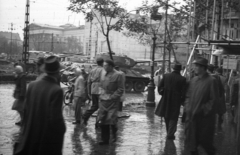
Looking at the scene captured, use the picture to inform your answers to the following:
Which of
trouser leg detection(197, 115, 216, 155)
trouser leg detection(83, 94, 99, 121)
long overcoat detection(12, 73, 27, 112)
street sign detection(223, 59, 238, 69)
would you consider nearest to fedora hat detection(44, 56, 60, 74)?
trouser leg detection(197, 115, 216, 155)

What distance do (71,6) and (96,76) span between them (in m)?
11.4

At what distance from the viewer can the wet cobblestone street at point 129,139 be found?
7.51 meters

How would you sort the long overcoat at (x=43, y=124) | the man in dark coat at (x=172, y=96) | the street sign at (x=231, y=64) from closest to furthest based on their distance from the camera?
the long overcoat at (x=43, y=124), the man in dark coat at (x=172, y=96), the street sign at (x=231, y=64)

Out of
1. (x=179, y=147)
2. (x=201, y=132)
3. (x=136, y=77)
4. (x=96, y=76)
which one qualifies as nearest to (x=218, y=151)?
(x=179, y=147)

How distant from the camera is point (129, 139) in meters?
8.73

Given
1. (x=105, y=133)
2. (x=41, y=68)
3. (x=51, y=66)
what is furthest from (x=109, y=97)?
(x=51, y=66)

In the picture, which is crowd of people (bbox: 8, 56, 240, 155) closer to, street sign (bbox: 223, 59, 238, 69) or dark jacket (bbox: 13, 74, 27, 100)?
dark jacket (bbox: 13, 74, 27, 100)

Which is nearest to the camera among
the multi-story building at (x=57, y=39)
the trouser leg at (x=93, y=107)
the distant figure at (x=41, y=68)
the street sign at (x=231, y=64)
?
the distant figure at (x=41, y=68)

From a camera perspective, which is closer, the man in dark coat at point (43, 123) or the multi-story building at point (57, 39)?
the man in dark coat at point (43, 123)

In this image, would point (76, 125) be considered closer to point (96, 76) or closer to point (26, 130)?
point (96, 76)

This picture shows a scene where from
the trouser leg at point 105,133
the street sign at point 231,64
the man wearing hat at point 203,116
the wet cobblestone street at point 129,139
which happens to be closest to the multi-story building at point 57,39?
the street sign at point 231,64

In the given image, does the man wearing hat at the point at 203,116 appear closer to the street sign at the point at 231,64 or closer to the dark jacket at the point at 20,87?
the dark jacket at the point at 20,87

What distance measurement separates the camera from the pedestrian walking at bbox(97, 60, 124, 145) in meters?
7.79

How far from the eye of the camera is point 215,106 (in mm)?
6285
